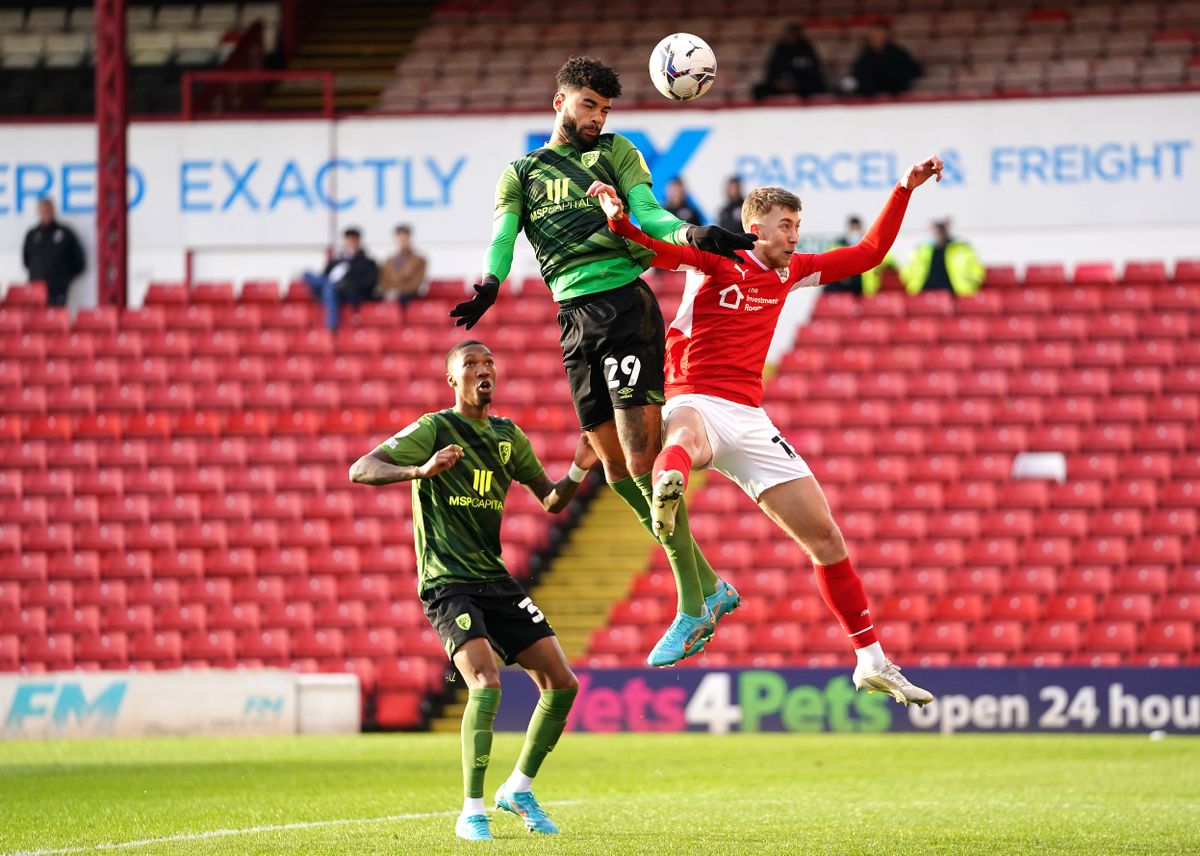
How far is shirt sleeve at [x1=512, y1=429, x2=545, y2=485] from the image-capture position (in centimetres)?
941

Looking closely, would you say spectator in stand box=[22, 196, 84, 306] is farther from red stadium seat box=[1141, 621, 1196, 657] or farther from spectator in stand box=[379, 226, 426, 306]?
red stadium seat box=[1141, 621, 1196, 657]

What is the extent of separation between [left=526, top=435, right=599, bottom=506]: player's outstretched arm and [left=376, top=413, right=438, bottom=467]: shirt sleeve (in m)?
0.61

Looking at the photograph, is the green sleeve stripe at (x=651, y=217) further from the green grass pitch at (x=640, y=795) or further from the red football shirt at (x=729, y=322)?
the green grass pitch at (x=640, y=795)

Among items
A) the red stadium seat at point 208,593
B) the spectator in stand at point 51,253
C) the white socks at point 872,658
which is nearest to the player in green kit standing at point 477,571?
the white socks at point 872,658

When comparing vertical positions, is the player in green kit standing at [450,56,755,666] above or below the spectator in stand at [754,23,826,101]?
below

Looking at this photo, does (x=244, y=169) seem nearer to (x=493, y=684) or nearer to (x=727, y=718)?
(x=727, y=718)

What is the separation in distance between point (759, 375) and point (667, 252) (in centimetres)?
91

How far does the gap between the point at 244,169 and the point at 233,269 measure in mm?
1242

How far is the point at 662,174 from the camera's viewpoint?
Answer: 2144 centimetres

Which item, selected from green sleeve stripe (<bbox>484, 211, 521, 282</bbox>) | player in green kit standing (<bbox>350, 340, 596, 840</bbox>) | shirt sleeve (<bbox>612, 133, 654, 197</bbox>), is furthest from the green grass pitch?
shirt sleeve (<bbox>612, 133, 654, 197</bbox>)

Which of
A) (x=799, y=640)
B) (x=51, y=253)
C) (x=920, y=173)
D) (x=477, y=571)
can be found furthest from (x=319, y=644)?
(x=920, y=173)

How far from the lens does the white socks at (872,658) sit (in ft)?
26.8

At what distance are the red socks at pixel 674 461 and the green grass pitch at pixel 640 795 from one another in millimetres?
1647

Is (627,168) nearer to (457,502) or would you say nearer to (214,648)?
(457,502)
